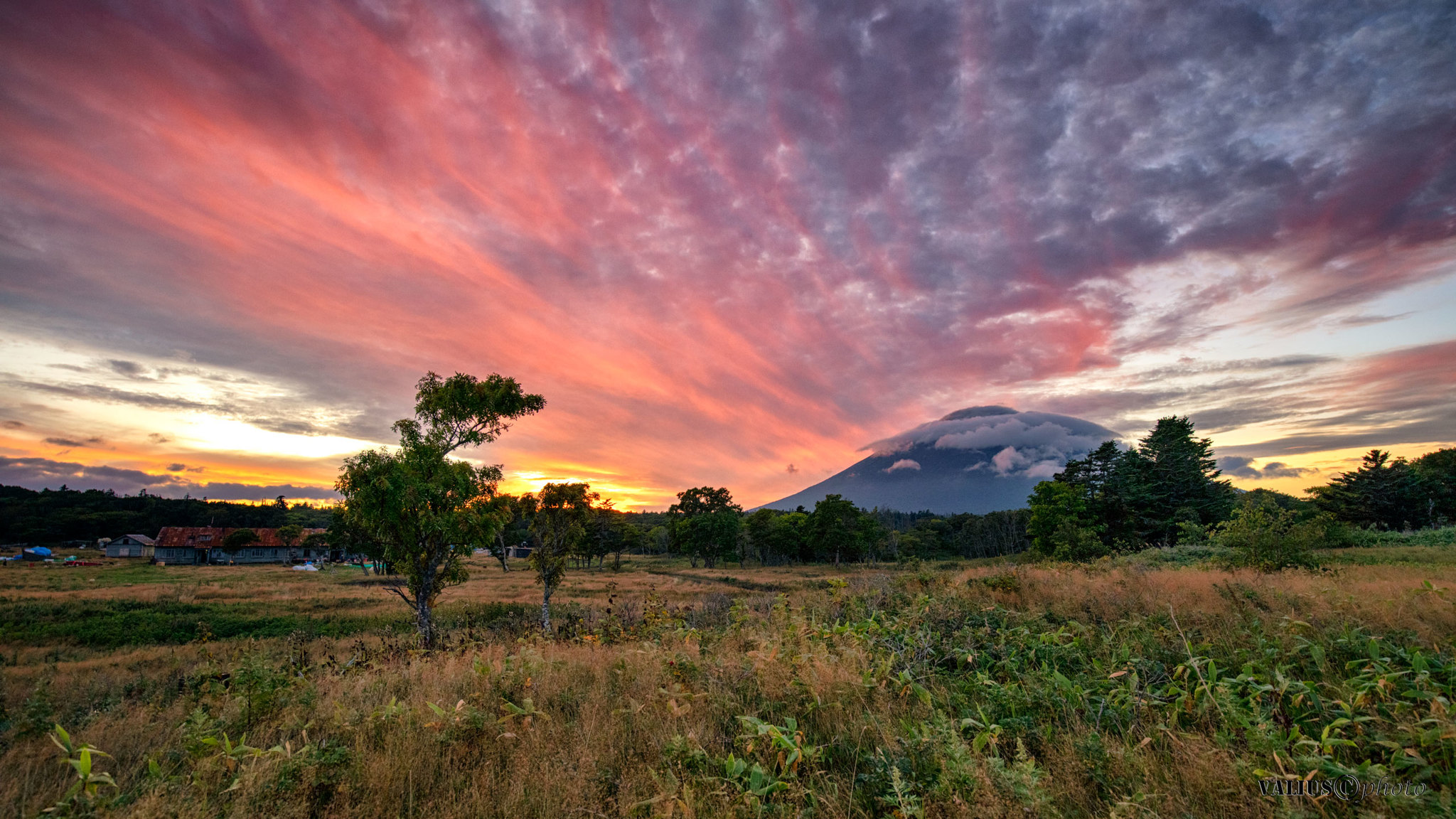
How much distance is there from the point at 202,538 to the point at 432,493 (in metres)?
104

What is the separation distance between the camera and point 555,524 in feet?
61.1

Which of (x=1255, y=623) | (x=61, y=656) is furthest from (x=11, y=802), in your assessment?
(x=61, y=656)

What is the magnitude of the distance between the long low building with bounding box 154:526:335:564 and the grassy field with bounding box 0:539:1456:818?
100 metres

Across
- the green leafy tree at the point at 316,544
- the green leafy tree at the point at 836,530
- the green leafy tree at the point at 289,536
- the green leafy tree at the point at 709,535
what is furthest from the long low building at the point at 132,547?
the green leafy tree at the point at 836,530

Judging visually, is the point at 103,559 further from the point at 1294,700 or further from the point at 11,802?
the point at 1294,700

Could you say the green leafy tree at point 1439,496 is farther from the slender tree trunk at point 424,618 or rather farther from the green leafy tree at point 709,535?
the slender tree trunk at point 424,618

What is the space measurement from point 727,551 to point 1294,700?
80623 millimetres

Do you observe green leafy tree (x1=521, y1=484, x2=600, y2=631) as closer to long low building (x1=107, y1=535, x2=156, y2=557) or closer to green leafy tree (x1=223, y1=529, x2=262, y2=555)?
green leafy tree (x1=223, y1=529, x2=262, y2=555)

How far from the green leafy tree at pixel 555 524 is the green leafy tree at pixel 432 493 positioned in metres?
3.00

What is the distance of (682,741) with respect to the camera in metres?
4.01

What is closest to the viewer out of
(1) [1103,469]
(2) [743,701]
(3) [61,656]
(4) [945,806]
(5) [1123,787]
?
(4) [945,806]

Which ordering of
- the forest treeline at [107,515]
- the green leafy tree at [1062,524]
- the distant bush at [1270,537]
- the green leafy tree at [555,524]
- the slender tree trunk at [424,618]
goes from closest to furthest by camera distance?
the slender tree trunk at [424,618] < the distant bush at [1270,537] < the green leafy tree at [555,524] < the green leafy tree at [1062,524] < the forest treeline at [107,515]

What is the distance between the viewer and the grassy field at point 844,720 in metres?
3.38

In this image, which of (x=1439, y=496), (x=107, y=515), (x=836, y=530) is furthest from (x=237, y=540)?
(x=1439, y=496)
